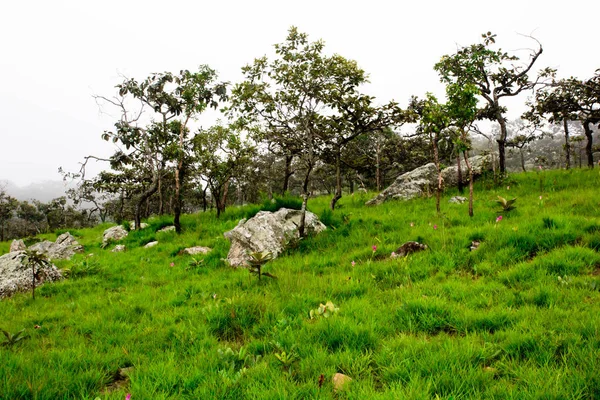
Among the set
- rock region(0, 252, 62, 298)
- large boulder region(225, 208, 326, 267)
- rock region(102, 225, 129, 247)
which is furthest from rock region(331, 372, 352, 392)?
rock region(102, 225, 129, 247)

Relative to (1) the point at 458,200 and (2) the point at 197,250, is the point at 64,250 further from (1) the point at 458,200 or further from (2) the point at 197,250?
Result: (1) the point at 458,200

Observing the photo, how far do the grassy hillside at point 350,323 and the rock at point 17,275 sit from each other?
60 centimetres

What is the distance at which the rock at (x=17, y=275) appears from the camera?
7918 mm

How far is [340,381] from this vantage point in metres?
3.26

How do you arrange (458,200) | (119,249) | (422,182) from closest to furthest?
(458,200) → (119,249) → (422,182)

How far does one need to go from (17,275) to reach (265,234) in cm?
683

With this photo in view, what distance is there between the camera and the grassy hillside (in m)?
3.22

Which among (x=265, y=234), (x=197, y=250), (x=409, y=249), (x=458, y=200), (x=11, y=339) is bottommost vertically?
(x=11, y=339)

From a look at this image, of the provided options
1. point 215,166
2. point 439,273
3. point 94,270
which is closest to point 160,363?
point 439,273

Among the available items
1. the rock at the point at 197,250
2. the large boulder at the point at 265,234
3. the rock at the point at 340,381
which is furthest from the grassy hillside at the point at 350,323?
the rock at the point at 197,250

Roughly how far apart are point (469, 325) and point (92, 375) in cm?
490

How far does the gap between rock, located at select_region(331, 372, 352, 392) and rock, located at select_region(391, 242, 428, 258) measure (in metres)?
4.55

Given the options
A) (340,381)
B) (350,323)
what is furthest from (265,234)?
(340,381)

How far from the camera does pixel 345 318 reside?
4504 millimetres
